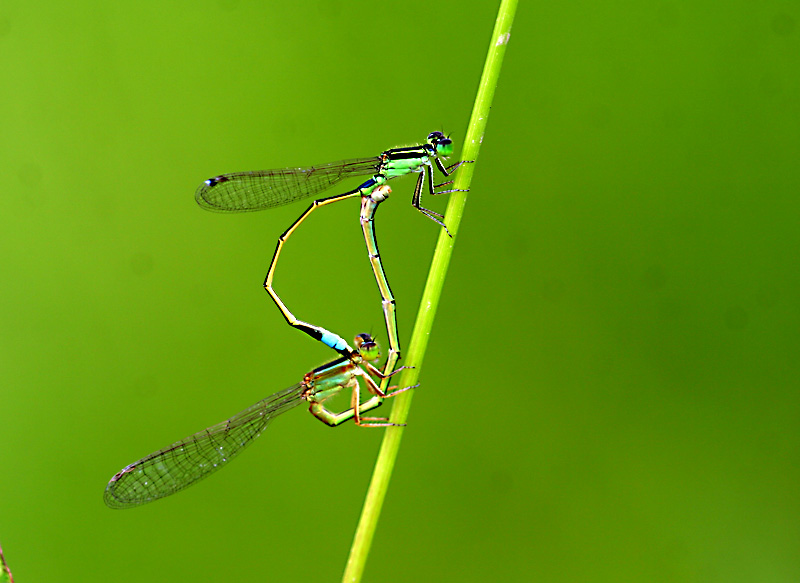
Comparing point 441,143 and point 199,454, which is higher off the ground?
point 441,143

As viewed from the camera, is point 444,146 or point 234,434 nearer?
point 444,146

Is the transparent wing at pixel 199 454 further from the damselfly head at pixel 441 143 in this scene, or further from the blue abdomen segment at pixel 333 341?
the damselfly head at pixel 441 143

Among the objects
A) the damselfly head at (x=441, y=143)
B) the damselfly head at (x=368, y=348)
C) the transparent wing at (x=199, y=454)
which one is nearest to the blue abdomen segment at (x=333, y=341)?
the damselfly head at (x=368, y=348)

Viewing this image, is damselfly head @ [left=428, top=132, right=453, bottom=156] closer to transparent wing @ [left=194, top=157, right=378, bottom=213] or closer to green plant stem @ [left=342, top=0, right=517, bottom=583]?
transparent wing @ [left=194, top=157, right=378, bottom=213]

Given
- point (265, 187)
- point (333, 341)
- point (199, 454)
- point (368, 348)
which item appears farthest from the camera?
point (265, 187)

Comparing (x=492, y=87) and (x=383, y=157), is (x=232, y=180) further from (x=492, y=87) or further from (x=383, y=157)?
(x=492, y=87)

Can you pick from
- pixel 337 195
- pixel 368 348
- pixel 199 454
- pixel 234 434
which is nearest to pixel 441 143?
pixel 337 195

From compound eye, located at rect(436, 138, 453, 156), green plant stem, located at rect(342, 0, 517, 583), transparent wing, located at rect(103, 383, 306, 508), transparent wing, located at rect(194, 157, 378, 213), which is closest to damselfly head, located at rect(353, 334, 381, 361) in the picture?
transparent wing, located at rect(103, 383, 306, 508)

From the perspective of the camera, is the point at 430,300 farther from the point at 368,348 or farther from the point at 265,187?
the point at 265,187
